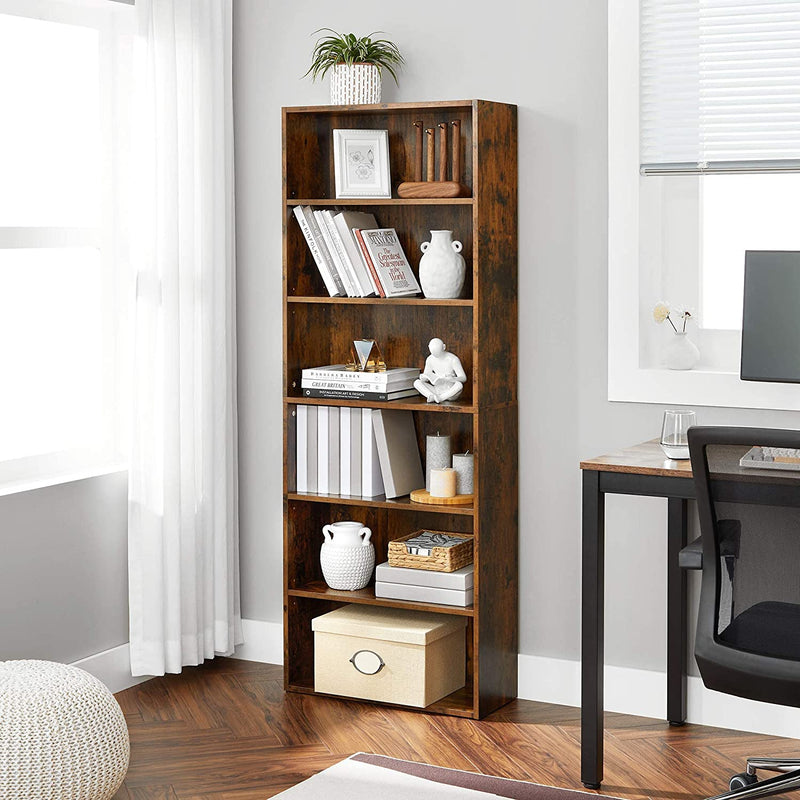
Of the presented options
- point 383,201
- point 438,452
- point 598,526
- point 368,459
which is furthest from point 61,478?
point 598,526

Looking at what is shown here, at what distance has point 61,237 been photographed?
3.81 metres

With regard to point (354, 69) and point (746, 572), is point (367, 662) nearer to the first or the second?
point (746, 572)

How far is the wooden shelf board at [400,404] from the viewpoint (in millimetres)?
3691

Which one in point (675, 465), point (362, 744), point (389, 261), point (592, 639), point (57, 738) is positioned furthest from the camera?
point (389, 261)

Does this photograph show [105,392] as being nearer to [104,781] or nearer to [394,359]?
[394,359]

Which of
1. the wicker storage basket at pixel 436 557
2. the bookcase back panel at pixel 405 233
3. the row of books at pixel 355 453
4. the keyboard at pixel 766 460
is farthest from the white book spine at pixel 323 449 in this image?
the keyboard at pixel 766 460

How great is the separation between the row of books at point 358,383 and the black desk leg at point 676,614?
90cm

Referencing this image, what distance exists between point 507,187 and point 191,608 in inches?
67.3

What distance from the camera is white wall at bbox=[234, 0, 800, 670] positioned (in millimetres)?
3709

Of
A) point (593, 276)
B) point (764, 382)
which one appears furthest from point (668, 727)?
point (593, 276)

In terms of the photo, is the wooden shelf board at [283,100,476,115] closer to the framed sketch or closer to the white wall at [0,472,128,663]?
Answer: the framed sketch

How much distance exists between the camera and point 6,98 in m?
3.68

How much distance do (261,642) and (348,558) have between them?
0.62 metres

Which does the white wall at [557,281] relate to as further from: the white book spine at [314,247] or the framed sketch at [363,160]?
the white book spine at [314,247]
